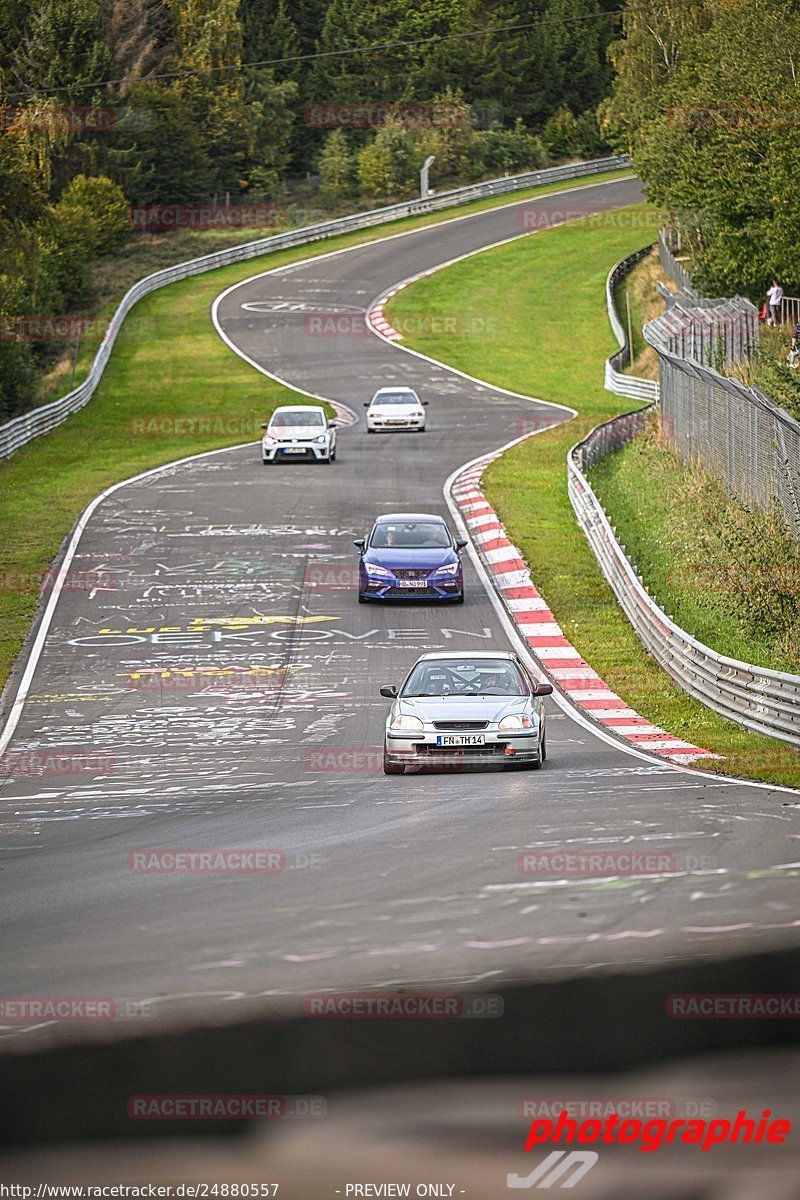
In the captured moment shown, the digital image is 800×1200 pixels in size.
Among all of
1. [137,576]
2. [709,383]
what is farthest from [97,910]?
[709,383]

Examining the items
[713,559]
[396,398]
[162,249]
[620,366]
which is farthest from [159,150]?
[713,559]

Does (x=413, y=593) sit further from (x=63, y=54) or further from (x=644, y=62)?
(x=63, y=54)

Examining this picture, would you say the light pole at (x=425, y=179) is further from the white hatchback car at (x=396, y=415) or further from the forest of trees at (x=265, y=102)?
the white hatchback car at (x=396, y=415)

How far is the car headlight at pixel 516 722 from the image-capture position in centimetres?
1630

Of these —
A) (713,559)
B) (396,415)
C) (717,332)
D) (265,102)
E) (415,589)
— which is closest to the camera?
(713,559)

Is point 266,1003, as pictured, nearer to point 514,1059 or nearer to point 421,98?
point 514,1059

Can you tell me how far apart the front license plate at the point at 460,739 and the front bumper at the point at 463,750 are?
0.03 meters

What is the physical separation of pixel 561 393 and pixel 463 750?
39.1 metres

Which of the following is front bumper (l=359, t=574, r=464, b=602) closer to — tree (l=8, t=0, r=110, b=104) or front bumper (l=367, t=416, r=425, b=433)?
front bumper (l=367, t=416, r=425, b=433)

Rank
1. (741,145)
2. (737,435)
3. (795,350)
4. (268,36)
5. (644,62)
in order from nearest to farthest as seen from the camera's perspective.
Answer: (737,435) < (795,350) < (741,145) < (644,62) < (268,36)

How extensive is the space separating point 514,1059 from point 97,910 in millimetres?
3645

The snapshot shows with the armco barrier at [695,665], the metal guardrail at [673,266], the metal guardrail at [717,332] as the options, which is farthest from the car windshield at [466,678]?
the metal guardrail at [673,266]

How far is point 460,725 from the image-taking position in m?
16.4

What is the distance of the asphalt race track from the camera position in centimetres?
895
